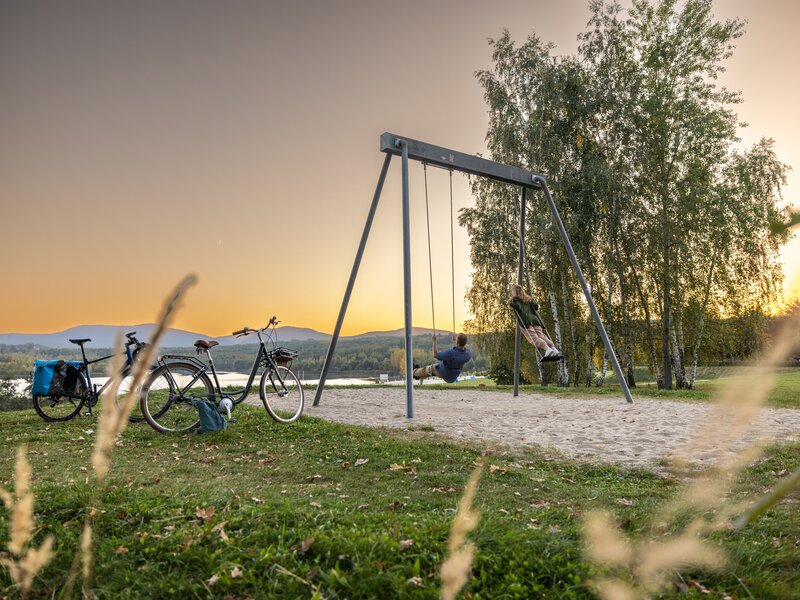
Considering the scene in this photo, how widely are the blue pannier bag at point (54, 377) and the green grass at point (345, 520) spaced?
6.87 feet

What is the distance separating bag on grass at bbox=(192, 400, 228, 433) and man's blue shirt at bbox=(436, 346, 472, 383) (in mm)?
3842

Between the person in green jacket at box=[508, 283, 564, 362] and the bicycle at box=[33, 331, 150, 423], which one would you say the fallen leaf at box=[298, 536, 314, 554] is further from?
the person in green jacket at box=[508, 283, 564, 362]

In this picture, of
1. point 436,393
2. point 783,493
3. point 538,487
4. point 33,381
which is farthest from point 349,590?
point 436,393

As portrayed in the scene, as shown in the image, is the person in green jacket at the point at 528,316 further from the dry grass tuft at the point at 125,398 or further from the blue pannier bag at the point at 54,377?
the dry grass tuft at the point at 125,398

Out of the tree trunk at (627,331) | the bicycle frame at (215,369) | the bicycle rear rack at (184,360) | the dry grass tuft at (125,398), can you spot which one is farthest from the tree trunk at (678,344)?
the dry grass tuft at (125,398)

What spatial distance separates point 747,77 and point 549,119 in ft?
20.5

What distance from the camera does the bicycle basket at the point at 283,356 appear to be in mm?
8695

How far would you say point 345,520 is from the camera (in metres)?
3.53

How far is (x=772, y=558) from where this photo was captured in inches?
116

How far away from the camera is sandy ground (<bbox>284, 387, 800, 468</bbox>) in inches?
274

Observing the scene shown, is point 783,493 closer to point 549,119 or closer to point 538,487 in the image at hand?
point 538,487

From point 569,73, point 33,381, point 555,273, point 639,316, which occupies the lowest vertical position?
point 33,381

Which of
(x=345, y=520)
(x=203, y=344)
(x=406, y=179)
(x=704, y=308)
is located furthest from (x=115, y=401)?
(x=704, y=308)

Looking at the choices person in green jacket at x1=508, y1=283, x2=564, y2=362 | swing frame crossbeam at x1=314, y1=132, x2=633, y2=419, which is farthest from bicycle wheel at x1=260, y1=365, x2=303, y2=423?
person in green jacket at x1=508, y1=283, x2=564, y2=362
